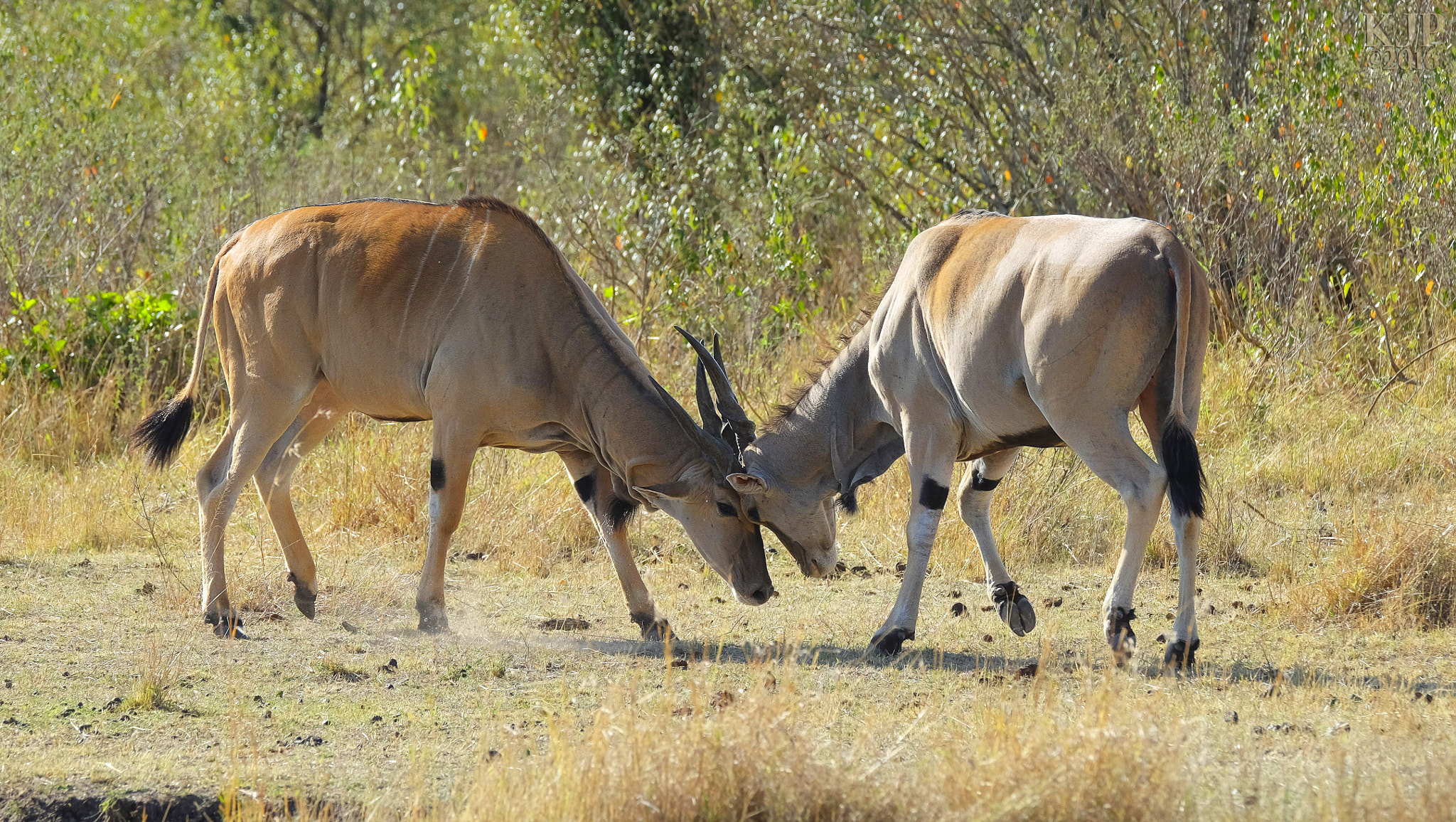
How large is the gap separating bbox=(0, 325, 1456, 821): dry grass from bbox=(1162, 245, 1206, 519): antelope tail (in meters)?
0.66

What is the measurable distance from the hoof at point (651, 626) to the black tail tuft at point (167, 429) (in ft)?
8.10

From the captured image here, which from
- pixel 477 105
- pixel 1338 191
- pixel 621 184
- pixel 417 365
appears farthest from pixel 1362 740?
pixel 477 105

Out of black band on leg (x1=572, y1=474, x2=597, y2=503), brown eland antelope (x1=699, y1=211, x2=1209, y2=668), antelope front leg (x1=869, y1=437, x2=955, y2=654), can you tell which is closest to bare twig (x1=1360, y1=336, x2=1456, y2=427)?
brown eland antelope (x1=699, y1=211, x2=1209, y2=668)

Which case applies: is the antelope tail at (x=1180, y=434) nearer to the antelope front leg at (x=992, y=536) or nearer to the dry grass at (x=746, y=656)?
the dry grass at (x=746, y=656)

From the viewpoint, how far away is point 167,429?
719 cm

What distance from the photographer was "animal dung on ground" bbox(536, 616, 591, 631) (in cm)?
679

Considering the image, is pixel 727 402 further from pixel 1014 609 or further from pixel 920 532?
pixel 1014 609

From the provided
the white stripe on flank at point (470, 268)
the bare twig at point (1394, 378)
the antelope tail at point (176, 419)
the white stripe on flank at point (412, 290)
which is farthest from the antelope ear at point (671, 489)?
the bare twig at point (1394, 378)

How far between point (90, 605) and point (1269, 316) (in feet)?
23.8

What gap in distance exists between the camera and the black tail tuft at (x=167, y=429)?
23.6ft

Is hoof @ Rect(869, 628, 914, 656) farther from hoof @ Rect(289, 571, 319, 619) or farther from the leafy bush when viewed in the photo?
the leafy bush

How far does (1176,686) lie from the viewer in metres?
5.24

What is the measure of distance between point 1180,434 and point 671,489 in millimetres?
2224

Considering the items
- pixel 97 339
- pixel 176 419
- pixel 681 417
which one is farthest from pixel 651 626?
pixel 97 339
